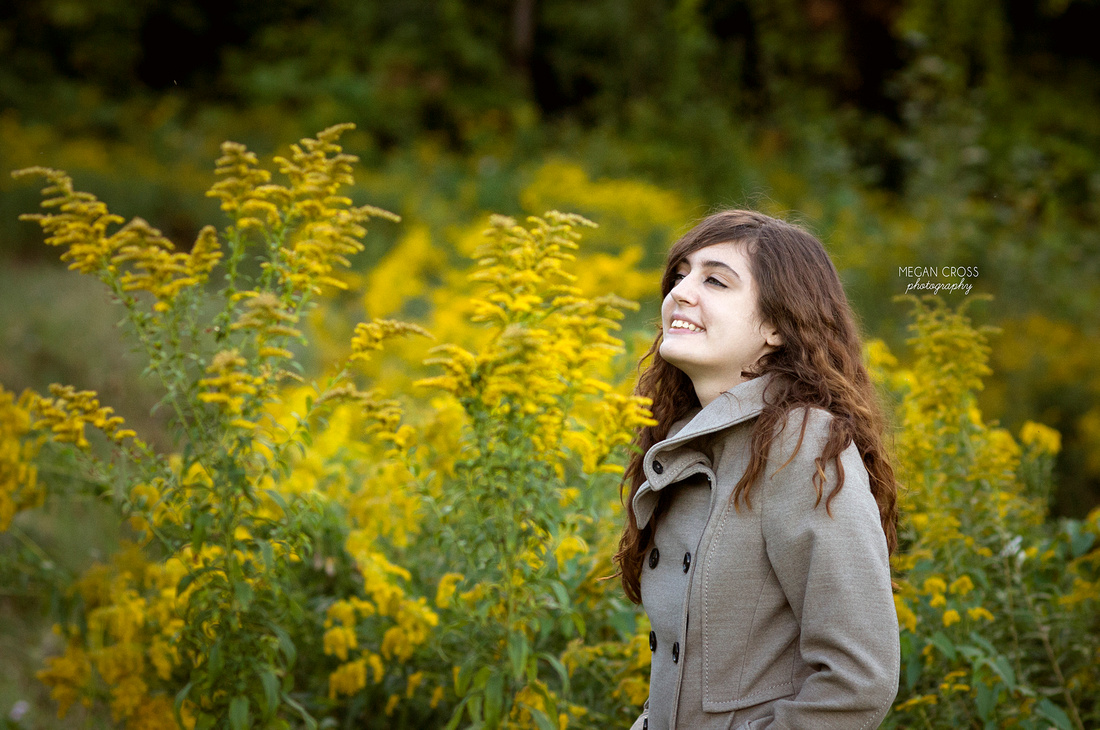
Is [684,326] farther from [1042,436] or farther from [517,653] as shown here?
[1042,436]

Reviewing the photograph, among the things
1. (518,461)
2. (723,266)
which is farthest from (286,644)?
(723,266)

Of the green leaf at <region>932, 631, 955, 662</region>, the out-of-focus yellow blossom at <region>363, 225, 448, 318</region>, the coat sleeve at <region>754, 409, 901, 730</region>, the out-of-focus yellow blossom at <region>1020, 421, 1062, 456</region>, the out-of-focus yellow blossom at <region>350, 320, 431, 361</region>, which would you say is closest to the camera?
the coat sleeve at <region>754, 409, 901, 730</region>

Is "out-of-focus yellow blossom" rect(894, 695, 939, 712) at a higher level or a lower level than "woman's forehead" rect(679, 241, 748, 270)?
lower

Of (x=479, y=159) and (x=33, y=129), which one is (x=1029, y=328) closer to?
(x=479, y=159)

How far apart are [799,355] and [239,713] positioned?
1288 millimetres

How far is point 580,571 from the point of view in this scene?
2.41 metres

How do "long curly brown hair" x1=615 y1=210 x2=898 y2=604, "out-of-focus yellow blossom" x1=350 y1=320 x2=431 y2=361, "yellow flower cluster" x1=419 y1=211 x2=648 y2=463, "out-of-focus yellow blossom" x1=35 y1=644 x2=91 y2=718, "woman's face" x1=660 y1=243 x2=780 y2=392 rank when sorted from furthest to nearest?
"out-of-focus yellow blossom" x1=35 y1=644 x2=91 y2=718, "out-of-focus yellow blossom" x1=350 y1=320 x2=431 y2=361, "yellow flower cluster" x1=419 y1=211 x2=648 y2=463, "woman's face" x1=660 y1=243 x2=780 y2=392, "long curly brown hair" x1=615 y1=210 x2=898 y2=604

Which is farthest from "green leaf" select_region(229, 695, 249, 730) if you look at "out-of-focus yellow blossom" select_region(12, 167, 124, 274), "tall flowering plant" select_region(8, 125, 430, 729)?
"out-of-focus yellow blossom" select_region(12, 167, 124, 274)

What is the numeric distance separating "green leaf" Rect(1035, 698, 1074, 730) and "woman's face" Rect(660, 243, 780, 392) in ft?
3.88

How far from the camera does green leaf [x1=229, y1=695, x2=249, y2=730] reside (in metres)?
1.86

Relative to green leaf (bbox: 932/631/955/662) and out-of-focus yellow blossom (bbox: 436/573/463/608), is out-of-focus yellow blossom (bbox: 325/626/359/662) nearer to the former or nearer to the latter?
out-of-focus yellow blossom (bbox: 436/573/463/608)

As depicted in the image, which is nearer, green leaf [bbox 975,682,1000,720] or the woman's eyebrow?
the woman's eyebrow

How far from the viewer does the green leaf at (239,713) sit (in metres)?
1.86

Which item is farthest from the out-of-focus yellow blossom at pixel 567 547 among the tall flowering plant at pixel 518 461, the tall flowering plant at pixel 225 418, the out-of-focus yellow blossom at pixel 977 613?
the out-of-focus yellow blossom at pixel 977 613
